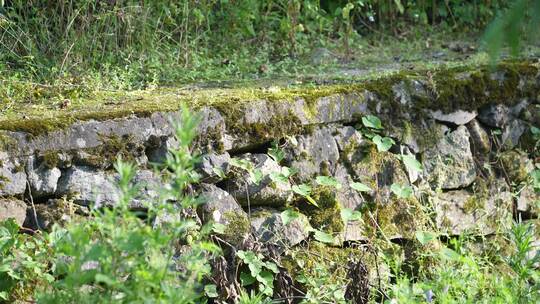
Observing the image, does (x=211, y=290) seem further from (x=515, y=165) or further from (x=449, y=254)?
(x=515, y=165)

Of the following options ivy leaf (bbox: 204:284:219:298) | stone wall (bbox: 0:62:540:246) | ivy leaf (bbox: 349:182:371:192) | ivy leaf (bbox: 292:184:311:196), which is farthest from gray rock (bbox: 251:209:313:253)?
ivy leaf (bbox: 204:284:219:298)

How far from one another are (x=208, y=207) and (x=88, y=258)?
4.76 feet

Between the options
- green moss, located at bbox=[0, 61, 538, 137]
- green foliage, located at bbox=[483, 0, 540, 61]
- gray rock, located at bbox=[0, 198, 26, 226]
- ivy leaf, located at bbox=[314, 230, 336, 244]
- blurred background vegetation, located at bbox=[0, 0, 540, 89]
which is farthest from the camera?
blurred background vegetation, located at bbox=[0, 0, 540, 89]

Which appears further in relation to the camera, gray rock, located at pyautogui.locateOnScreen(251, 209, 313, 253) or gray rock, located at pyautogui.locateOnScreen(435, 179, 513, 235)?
gray rock, located at pyautogui.locateOnScreen(435, 179, 513, 235)

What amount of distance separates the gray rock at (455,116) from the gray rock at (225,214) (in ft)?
4.87

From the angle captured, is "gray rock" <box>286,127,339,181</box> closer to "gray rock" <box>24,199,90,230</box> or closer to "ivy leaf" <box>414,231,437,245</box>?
"ivy leaf" <box>414,231,437,245</box>

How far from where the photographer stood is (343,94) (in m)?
4.91

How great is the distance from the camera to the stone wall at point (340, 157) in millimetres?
4062

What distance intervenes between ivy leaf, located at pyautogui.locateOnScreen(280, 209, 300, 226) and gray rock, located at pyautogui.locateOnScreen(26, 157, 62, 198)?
3.73 ft

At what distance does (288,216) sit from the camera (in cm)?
450

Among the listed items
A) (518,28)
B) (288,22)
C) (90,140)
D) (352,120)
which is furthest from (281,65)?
(518,28)

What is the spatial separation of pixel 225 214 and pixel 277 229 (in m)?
0.30

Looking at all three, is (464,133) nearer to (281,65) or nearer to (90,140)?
(281,65)

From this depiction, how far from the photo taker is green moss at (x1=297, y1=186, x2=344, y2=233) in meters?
4.71
